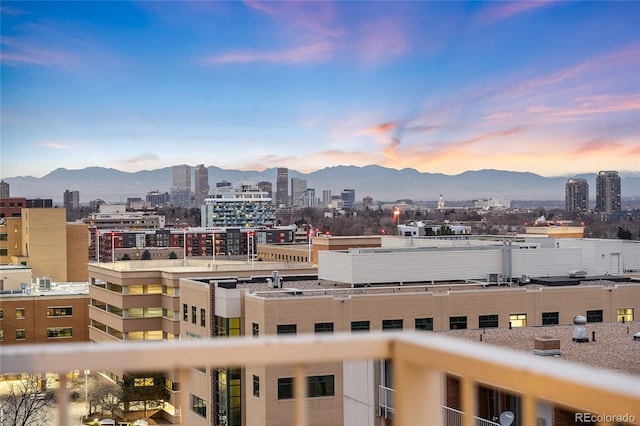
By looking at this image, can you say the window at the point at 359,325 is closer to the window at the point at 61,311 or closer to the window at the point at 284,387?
the window at the point at 284,387

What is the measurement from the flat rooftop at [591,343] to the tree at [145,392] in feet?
85.5

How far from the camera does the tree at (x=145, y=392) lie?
165 ft

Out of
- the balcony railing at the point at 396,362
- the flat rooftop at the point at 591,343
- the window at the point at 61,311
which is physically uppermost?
the balcony railing at the point at 396,362

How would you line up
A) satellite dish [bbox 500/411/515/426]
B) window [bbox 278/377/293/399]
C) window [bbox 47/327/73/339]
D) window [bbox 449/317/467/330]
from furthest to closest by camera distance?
window [bbox 47/327/73/339], window [bbox 449/317/467/330], window [bbox 278/377/293/399], satellite dish [bbox 500/411/515/426]

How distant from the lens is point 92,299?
69000mm

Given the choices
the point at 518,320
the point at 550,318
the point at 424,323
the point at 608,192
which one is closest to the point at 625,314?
the point at 550,318

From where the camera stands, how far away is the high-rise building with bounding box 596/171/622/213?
181125 mm

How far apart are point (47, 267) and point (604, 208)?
135m

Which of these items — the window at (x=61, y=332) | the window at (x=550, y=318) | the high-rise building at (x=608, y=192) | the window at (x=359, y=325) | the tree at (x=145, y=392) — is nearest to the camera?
the window at (x=359, y=325)

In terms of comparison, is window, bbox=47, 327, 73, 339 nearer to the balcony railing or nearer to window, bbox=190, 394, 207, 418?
window, bbox=190, 394, 207, 418

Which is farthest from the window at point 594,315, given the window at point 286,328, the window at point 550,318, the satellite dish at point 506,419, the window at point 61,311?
the window at point 61,311

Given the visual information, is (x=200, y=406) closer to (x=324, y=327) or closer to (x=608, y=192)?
(x=324, y=327)

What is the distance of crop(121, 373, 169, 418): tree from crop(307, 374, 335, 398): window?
18.0 metres

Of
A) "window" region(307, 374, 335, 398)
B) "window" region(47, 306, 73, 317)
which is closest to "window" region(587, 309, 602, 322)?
"window" region(307, 374, 335, 398)
